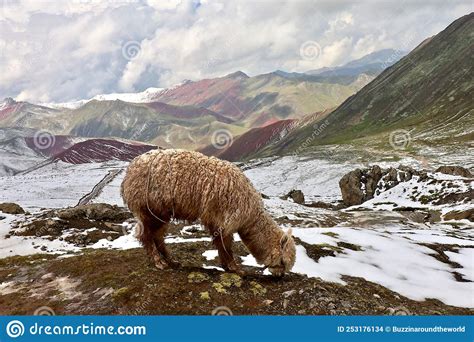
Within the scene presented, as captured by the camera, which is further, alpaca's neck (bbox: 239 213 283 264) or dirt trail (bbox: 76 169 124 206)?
dirt trail (bbox: 76 169 124 206)

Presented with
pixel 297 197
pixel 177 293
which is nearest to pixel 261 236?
pixel 177 293

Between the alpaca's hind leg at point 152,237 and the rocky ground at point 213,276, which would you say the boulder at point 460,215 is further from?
the alpaca's hind leg at point 152,237

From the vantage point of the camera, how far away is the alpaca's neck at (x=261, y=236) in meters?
12.5

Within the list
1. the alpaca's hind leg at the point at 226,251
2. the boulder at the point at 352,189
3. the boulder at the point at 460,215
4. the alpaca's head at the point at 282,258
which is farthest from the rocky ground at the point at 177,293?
the boulder at the point at 352,189

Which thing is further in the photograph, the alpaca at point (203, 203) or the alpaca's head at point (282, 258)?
the alpaca's head at point (282, 258)

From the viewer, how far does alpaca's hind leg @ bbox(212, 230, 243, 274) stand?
12.2 meters

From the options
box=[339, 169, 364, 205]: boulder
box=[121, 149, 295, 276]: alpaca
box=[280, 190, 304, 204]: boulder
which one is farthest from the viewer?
box=[280, 190, 304, 204]: boulder

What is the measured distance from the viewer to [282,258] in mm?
12164

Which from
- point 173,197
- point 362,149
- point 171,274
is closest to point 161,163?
point 173,197

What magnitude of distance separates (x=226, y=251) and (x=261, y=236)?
4.29 feet

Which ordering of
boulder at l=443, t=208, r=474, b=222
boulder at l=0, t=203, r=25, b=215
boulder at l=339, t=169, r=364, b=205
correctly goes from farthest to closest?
boulder at l=339, t=169, r=364, b=205 → boulder at l=443, t=208, r=474, b=222 → boulder at l=0, t=203, r=25, b=215

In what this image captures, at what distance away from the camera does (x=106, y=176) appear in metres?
118

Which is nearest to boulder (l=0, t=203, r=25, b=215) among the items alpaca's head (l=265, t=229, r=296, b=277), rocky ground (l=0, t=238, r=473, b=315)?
rocky ground (l=0, t=238, r=473, b=315)

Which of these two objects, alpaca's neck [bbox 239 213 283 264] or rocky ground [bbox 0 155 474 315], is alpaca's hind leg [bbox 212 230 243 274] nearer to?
rocky ground [bbox 0 155 474 315]
